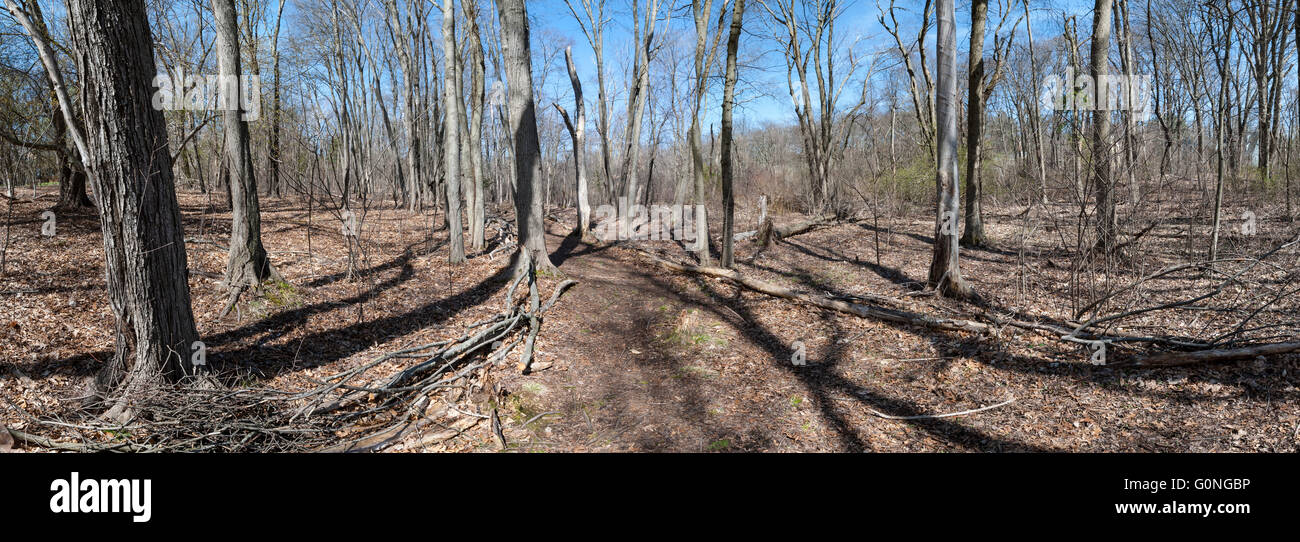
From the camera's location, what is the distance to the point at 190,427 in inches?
159

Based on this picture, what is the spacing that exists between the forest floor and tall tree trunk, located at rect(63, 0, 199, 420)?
56 centimetres

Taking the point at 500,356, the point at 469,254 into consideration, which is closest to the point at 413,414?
the point at 500,356

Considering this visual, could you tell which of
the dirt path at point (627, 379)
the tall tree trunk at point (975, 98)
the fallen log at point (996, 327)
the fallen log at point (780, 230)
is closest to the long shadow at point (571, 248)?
the dirt path at point (627, 379)

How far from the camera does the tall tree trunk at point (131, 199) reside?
3949 millimetres

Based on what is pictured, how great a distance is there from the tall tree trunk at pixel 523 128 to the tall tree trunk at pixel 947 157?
5.48 metres

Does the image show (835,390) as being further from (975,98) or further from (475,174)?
(475,174)

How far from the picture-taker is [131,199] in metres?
4.14

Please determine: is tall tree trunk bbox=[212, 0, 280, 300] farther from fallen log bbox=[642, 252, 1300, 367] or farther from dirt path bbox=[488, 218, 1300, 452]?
fallen log bbox=[642, 252, 1300, 367]

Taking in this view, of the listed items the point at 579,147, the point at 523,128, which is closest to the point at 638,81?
the point at 579,147

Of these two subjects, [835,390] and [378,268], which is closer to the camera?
[835,390]

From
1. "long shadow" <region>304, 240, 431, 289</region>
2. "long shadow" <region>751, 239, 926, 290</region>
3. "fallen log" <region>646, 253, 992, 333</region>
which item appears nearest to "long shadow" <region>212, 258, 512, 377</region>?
"long shadow" <region>304, 240, 431, 289</region>

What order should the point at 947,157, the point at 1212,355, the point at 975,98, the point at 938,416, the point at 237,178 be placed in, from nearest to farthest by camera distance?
1. the point at 938,416
2. the point at 1212,355
3. the point at 237,178
4. the point at 947,157
5. the point at 975,98

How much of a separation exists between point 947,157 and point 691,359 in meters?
4.26

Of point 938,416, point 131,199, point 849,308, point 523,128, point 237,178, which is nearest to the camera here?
point 131,199
